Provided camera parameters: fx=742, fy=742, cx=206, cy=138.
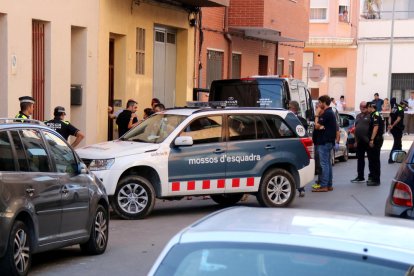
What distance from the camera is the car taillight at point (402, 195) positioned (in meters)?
7.86

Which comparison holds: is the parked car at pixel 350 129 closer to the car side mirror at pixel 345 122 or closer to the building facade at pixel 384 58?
the car side mirror at pixel 345 122

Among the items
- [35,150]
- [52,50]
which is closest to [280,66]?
[52,50]

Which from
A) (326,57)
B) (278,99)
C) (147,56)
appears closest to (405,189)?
(278,99)

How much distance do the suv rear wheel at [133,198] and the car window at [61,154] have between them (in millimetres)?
3037

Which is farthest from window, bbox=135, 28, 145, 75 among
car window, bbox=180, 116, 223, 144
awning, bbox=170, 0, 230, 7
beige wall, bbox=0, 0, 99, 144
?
car window, bbox=180, 116, 223, 144

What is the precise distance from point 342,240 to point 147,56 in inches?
665

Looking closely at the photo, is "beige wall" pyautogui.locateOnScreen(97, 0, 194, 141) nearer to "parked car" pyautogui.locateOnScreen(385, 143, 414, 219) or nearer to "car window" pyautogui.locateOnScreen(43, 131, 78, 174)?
"car window" pyautogui.locateOnScreen(43, 131, 78, 174)

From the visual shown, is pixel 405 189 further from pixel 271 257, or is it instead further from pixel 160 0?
pixel 160 0

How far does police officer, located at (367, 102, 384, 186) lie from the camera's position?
16453 millimetres

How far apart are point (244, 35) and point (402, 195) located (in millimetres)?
18476

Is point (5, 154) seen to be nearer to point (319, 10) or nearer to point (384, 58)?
point (319, 10)

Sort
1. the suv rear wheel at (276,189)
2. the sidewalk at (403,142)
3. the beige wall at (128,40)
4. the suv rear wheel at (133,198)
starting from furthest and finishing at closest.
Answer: the sidewalk at (403,142)
the beige wall at (128,40)
the suv rear wheel at (276,189)
the suv rear wheel at (133,198)

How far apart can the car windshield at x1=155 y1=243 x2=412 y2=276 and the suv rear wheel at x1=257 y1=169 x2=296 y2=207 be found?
9.53 metres

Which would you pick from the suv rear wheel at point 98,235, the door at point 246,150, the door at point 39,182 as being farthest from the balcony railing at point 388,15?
the door at point 39,182
